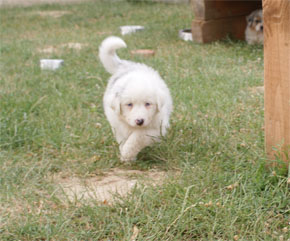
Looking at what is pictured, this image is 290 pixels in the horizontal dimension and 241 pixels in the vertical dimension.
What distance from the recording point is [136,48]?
275 inches

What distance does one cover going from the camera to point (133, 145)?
3266 millimetres

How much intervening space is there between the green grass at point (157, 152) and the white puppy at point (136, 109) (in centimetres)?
11

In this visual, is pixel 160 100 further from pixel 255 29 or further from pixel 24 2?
pixel 24 2

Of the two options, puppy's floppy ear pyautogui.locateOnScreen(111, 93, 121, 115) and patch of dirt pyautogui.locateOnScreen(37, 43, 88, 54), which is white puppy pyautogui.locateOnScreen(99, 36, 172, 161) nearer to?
puppy's floppy ear pyautogui.locateOnScreen(111, 93, 121, 115)

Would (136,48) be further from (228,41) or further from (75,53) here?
(228,41)

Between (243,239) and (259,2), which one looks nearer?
(243,239)

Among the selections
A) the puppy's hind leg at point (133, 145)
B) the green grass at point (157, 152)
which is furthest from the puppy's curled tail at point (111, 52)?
the puppy's hind leg at point (133, 145)

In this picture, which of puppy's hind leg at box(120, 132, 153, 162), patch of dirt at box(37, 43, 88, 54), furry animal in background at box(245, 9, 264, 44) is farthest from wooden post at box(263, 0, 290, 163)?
patch of dirt at box(37, 43, 88, 54)

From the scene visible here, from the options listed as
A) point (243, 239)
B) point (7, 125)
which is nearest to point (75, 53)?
point (7, 125)

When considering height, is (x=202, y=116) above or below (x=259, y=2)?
below

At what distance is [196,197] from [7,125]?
6.61 ft

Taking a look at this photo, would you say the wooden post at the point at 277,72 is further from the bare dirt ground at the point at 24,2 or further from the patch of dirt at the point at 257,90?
the bare dirt ground at the point at 24,2

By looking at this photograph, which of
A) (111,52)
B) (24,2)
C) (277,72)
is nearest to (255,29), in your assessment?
(111,52)

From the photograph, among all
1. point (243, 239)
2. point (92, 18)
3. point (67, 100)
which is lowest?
point (243, 239)
